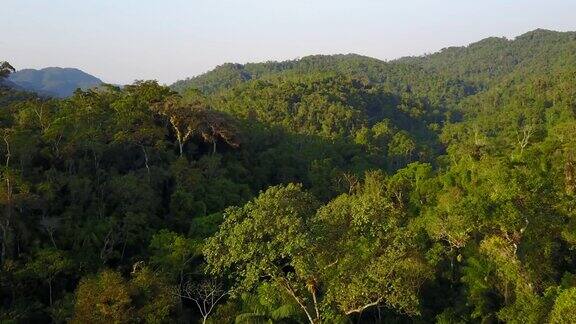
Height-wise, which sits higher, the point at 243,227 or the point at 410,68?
the point at 410,68

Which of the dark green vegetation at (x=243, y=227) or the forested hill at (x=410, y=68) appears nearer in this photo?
Answer: the dark green vegetation at (x=243, y=227)

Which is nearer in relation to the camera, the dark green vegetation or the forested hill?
the dark green vegetation

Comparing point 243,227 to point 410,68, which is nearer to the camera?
point 243,227

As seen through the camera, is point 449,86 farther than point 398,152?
Yes

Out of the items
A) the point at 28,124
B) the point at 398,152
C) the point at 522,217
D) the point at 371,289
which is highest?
the point at 28,124

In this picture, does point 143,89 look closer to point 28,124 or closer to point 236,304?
point 28,124

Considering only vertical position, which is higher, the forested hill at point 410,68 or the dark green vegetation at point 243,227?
the forested hill at point 410,68

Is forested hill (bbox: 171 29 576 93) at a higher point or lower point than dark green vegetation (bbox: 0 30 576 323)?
higher

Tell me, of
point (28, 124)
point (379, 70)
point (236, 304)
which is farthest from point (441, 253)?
point (379, 70)
